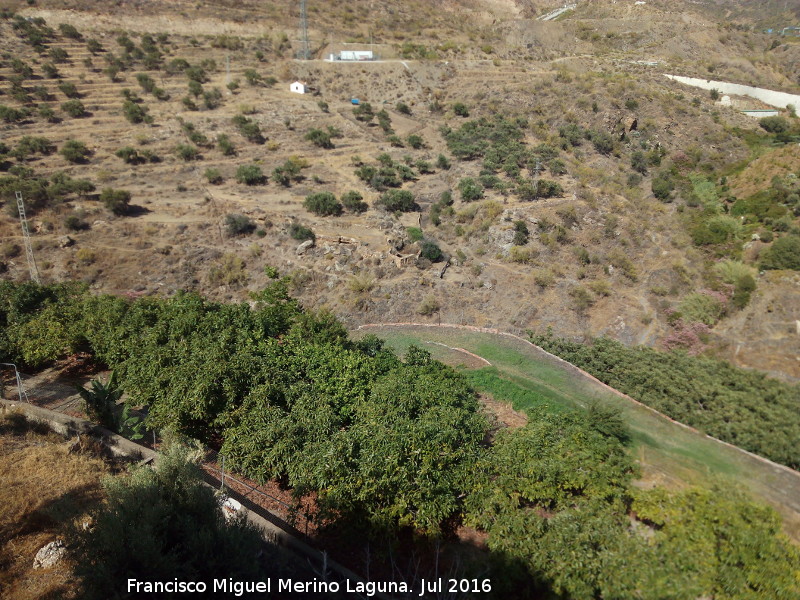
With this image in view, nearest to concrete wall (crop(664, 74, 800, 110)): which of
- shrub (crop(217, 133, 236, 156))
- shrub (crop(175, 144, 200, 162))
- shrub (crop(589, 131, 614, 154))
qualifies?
shrub (crop(589, 131, 614, 154))

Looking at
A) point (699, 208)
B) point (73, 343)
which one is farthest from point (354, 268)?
point (699, 208)

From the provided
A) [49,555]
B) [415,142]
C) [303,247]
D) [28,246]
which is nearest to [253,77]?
[415,142]

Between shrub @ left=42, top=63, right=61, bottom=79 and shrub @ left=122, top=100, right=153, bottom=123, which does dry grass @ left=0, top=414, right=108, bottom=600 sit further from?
shrub @ left=42, top=63, right=61, bottom=79

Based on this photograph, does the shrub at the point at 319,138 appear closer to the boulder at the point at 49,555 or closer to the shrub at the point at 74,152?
the shrub at the point at 74,152

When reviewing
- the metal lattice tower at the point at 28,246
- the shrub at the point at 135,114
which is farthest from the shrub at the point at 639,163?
the metal lattice tower at the point at 28,246

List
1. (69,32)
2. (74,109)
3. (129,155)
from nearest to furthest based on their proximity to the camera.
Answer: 1. (129,155)
2. (74,109)
3. (69,32)

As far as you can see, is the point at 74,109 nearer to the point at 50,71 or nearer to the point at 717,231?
the point at 50,71

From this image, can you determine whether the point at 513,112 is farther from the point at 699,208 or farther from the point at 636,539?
the point at 636,539
